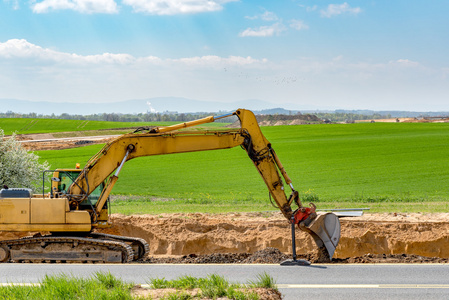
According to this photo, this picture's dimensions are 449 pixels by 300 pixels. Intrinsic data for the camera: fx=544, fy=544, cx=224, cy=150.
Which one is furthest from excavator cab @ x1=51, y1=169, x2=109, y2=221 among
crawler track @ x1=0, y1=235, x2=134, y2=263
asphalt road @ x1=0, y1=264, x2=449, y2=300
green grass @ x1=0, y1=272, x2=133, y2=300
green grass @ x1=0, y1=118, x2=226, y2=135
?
green grass @ x1=0, y1=118, x2=226, y2=135

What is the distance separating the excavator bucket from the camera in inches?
581

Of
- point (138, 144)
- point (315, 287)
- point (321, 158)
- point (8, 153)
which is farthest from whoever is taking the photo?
point (321, 158)

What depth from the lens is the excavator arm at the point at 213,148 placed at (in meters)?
14.9

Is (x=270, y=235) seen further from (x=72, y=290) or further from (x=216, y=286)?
(x=72, y=290)

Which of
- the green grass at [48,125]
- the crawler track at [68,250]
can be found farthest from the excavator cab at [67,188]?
the green grass at [48,125]

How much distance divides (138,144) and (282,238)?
6.87 meters

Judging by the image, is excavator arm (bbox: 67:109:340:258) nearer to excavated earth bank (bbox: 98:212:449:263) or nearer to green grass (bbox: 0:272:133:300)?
excavated earth bank (bbox: 98:212:449:263)

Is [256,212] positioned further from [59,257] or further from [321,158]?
[321,158]

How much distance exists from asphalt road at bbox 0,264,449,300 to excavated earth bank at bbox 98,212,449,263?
3.31 m

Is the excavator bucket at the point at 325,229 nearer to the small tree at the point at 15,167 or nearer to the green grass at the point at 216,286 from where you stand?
the green grass at the point at 216,286

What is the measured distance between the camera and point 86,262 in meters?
16.3

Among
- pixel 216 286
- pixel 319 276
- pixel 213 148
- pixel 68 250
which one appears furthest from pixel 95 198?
pixel 319 276

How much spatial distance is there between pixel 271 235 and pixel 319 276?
23.5ft

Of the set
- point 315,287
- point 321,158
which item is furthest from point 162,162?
point 315,287
